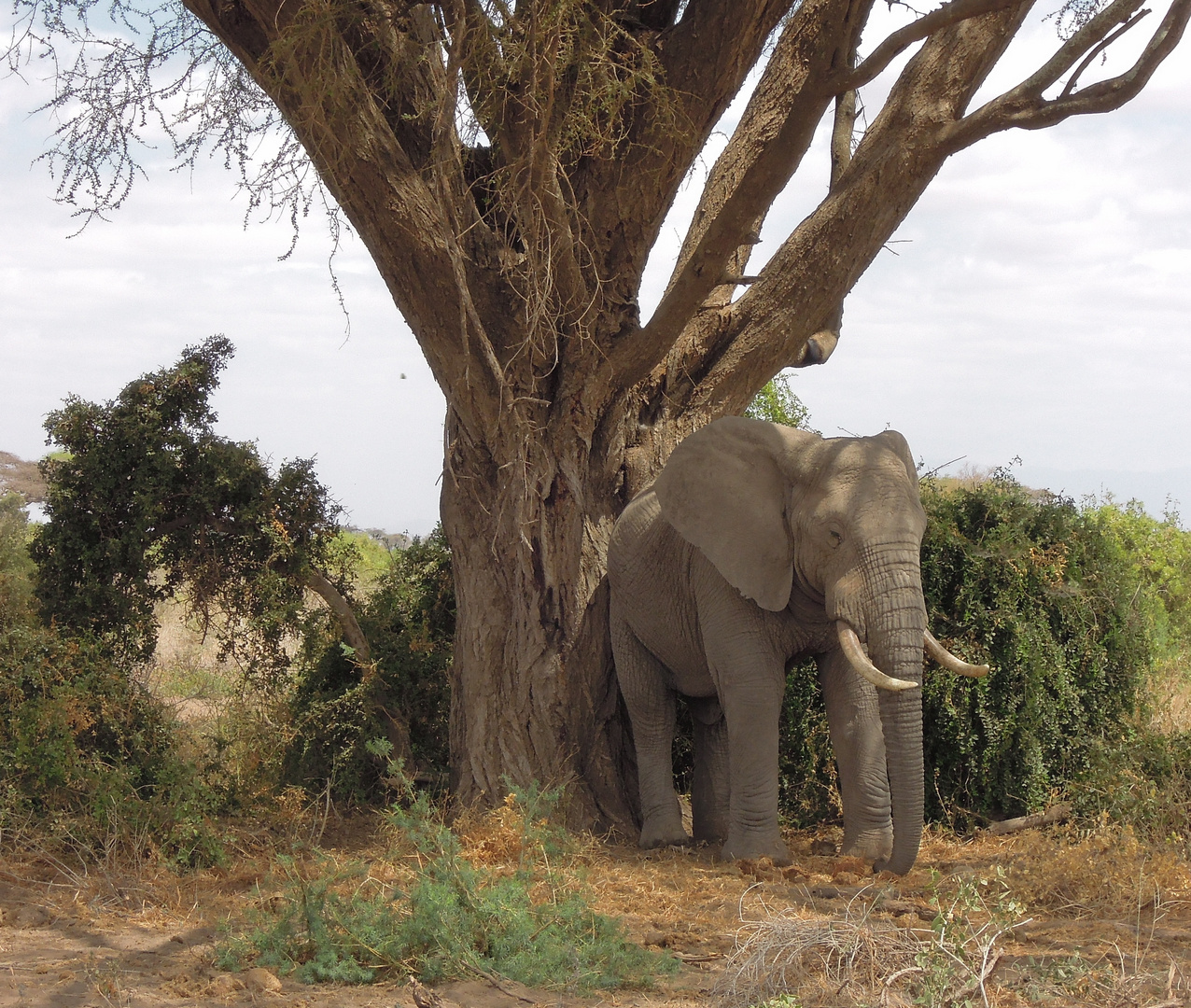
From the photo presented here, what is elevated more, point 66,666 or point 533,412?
point 533,412

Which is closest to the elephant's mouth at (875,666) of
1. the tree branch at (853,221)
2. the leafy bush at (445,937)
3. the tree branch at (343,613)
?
the leafy bush at (445,937)

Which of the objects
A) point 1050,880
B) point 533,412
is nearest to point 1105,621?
point 1050,880

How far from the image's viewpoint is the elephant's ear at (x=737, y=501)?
23.2ft

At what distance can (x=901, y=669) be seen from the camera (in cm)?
641

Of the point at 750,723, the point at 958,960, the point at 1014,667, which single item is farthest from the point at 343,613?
the point at 958,960

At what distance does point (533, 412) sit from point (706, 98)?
2.40 metres

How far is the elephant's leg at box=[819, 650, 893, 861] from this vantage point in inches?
282

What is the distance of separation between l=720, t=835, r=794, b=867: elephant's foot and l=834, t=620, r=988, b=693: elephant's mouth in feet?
4.23

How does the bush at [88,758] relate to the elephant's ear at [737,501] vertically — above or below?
below

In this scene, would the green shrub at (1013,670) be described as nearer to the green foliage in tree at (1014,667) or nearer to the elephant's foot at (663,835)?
the green foliage in tree at (1014,667)

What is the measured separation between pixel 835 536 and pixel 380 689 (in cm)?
400

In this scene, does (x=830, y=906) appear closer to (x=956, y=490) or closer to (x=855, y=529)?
(x=855, y=529)

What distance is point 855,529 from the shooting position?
6613 mm

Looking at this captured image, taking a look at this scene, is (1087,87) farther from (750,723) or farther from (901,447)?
(750,723)
